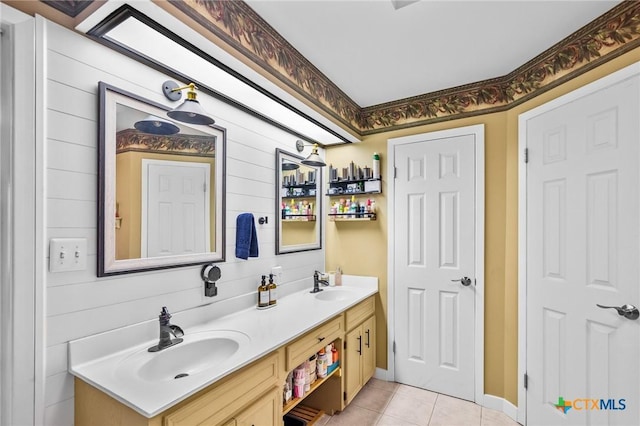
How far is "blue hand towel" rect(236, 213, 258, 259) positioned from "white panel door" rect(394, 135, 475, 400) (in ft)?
4.39

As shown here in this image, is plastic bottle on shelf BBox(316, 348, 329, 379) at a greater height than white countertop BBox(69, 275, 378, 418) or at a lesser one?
lesser

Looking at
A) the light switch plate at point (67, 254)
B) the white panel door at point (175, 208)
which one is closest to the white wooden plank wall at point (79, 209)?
the light switch plate at point (67, 254)

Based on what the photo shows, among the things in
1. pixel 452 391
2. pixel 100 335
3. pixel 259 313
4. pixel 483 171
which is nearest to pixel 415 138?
pixel 483 171

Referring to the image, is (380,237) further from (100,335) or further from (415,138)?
(100,335)

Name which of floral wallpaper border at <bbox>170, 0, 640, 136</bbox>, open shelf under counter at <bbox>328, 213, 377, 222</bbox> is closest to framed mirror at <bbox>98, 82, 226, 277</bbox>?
floral wallpaper border at <bbox>170, 0, 640, 136</bbox>

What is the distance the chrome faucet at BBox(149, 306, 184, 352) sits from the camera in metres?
1.40

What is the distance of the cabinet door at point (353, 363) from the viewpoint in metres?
2.25

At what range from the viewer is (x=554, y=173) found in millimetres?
1926

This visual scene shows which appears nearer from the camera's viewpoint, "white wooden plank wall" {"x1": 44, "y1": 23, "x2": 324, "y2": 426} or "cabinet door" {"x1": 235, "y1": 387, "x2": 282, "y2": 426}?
"white wooden plank wall" {"x1": 44, "y1": 23, "x2": 324, "y2": 426}

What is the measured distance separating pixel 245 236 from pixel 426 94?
6.11 ft

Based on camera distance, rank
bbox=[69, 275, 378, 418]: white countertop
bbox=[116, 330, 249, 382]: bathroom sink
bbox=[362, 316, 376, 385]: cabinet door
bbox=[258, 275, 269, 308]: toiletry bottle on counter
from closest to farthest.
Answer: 1. bbox=[69, 275, 378, 418]: white countertop
2. bbox=[116, 330, 249, 382]: bathroom sink
3. bbox=[258, 275, 269, 308]: toiletry bottle on counter
4. bbox=[362, 316, 376, 385]: cabinet door

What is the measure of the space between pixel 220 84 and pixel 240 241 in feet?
3.09

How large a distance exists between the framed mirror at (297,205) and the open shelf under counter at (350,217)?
5.7 inches

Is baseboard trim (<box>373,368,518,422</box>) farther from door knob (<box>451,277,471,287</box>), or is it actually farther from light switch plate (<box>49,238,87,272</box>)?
light switch plate (<box>49,238,87,272</box>)
